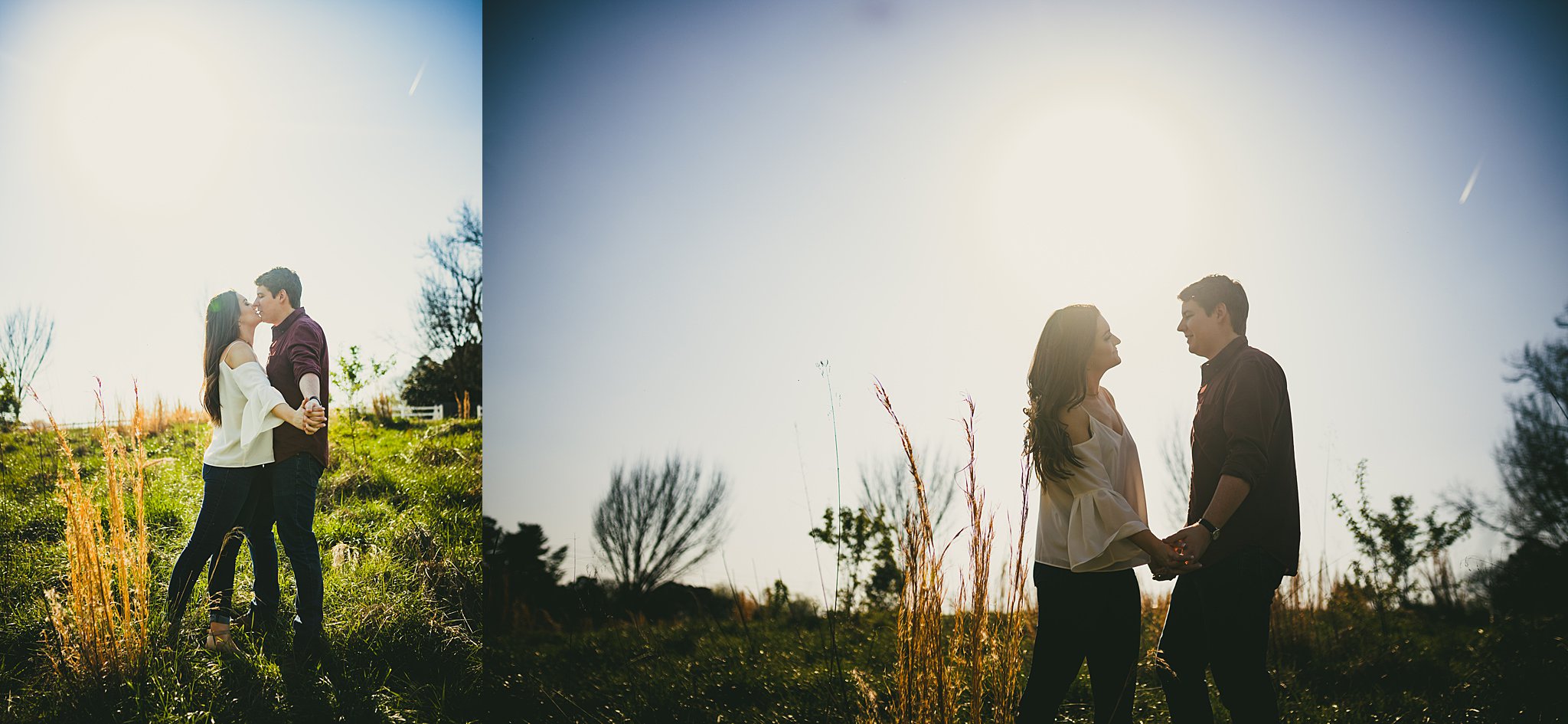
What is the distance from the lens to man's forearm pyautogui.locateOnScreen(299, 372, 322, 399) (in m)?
2.52

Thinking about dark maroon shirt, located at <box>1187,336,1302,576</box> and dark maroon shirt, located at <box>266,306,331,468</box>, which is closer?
dark maroon shirt, located at <box>1187,336,1302,576</box>

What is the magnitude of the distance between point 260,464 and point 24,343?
65 centimetres

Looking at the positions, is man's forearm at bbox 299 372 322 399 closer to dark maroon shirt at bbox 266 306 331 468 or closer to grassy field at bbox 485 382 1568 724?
dark maroon shirt at bbox 266 306 331 468

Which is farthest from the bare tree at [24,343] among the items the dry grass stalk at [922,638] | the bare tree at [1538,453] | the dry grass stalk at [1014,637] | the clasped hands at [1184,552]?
the bare tree at [1538,453]

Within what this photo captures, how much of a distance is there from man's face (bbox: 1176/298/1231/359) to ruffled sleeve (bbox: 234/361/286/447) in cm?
251

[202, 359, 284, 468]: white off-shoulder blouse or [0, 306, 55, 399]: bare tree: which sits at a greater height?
[0, 306, 55, 399]: bare tree

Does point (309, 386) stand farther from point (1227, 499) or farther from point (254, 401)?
Answer: point (1227, 499)

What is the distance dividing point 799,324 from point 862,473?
675mm

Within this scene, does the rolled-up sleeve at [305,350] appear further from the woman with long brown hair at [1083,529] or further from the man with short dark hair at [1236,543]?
the man with short dark hair at [1236,543]

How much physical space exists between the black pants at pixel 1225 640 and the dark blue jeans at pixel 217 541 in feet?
8.23

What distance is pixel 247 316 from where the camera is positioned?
8.38ft

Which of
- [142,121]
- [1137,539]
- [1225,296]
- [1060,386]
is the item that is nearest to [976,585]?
[1137,539]

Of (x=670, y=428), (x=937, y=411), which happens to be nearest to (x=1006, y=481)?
(x=937, y=411)

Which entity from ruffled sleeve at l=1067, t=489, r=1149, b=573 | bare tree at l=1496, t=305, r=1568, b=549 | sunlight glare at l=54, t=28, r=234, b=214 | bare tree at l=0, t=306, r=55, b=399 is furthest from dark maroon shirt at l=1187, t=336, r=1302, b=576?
bare tree at l=0, t=306, r=55, b=399
